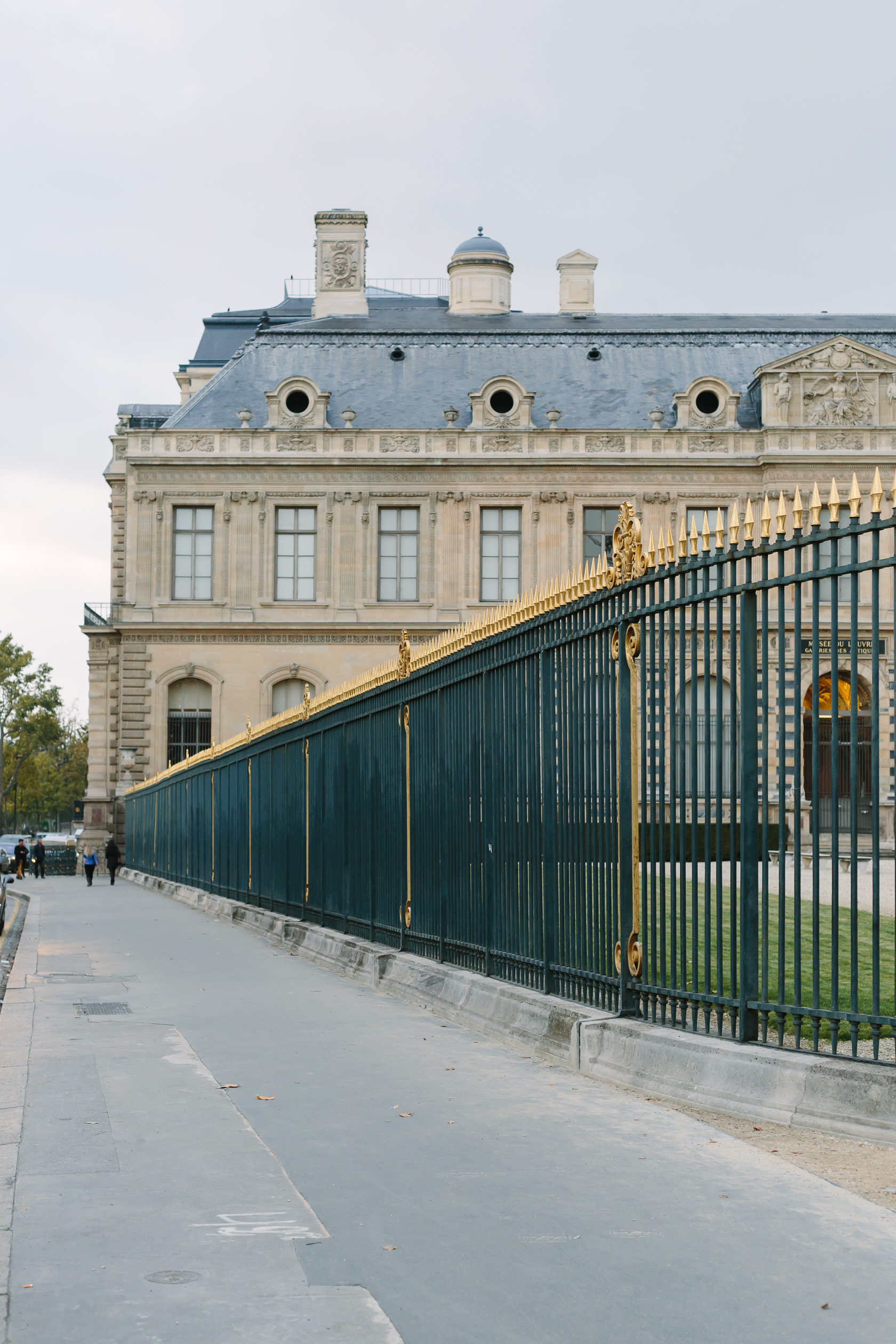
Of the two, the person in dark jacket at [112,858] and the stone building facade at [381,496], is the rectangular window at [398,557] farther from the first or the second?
the person in dark jacket at [112,858]

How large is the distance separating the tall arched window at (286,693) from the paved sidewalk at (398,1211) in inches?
1587

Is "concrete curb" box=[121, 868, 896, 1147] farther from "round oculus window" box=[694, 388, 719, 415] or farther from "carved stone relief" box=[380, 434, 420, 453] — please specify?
"round oculus window" box=[694, 388, 719, 415]

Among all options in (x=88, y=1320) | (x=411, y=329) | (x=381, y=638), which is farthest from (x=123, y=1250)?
(x=411, y=329)

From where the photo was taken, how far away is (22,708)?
79875 millimetres

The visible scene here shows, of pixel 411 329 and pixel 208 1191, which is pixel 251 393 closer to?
pixel 411 329

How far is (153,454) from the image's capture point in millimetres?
49219

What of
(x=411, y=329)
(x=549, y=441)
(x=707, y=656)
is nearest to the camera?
(x=707, y=656)

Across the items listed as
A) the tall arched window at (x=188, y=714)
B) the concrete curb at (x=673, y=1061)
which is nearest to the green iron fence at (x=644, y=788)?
the concrete curb at (x=673, y=1061)

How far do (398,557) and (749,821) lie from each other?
4288 centimetres

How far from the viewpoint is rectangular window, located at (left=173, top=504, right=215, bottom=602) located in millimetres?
49719

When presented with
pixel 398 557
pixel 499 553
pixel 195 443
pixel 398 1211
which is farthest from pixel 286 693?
pixel 398 1211

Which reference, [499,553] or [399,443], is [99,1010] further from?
[399,443]

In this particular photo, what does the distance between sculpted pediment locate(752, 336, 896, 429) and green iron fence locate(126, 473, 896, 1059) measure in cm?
3574

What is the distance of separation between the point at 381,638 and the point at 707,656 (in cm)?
4199
